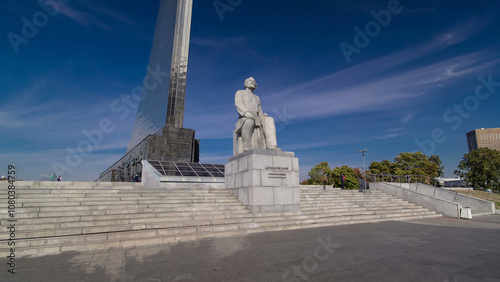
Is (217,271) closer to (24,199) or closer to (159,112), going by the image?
(24,199)

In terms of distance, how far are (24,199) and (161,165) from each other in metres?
8.44

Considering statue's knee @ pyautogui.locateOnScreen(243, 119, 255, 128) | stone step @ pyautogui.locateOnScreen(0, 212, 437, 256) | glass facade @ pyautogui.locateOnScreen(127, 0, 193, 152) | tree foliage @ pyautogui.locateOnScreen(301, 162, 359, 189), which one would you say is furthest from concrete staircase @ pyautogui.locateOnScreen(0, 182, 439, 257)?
tree foliage @ pyautogui.locateOnScreen(301, 162, 359, 189)

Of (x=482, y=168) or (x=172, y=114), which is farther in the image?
(x=482, y=168)

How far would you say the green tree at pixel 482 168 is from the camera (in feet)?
148

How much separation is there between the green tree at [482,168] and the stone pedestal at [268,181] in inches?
2150

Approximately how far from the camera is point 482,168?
46.4 meters

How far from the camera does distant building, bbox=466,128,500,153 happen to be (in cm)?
10488

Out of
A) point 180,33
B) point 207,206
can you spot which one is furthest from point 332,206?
point 180,33

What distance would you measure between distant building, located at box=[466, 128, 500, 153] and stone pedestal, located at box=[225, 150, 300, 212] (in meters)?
134

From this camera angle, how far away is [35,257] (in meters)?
4.89

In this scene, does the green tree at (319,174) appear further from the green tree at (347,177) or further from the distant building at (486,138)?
the distant building at (486,138)

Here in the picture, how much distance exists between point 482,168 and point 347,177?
82.9 feet

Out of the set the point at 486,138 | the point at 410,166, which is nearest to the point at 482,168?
the point at 410,166

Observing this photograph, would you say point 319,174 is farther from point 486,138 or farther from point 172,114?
point 486,138
